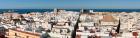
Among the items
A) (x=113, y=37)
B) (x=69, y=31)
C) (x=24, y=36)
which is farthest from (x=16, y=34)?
(x=113, y=37)

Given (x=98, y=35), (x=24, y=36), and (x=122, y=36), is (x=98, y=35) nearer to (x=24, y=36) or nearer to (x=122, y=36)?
(x=122, y=36)

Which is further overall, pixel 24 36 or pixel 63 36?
pixel 24 36

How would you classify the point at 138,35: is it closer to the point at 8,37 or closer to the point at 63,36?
the point at 63,36

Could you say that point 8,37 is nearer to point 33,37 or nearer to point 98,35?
point 33,37

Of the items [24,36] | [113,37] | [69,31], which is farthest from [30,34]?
[113,37]

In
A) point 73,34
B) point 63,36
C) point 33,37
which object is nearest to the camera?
point 63,36

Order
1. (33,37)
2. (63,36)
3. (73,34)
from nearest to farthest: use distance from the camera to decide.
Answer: (63,36) < (73,34) < (33,37)

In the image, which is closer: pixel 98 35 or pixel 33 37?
pixel 98 35

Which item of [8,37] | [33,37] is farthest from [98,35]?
[8,37]
